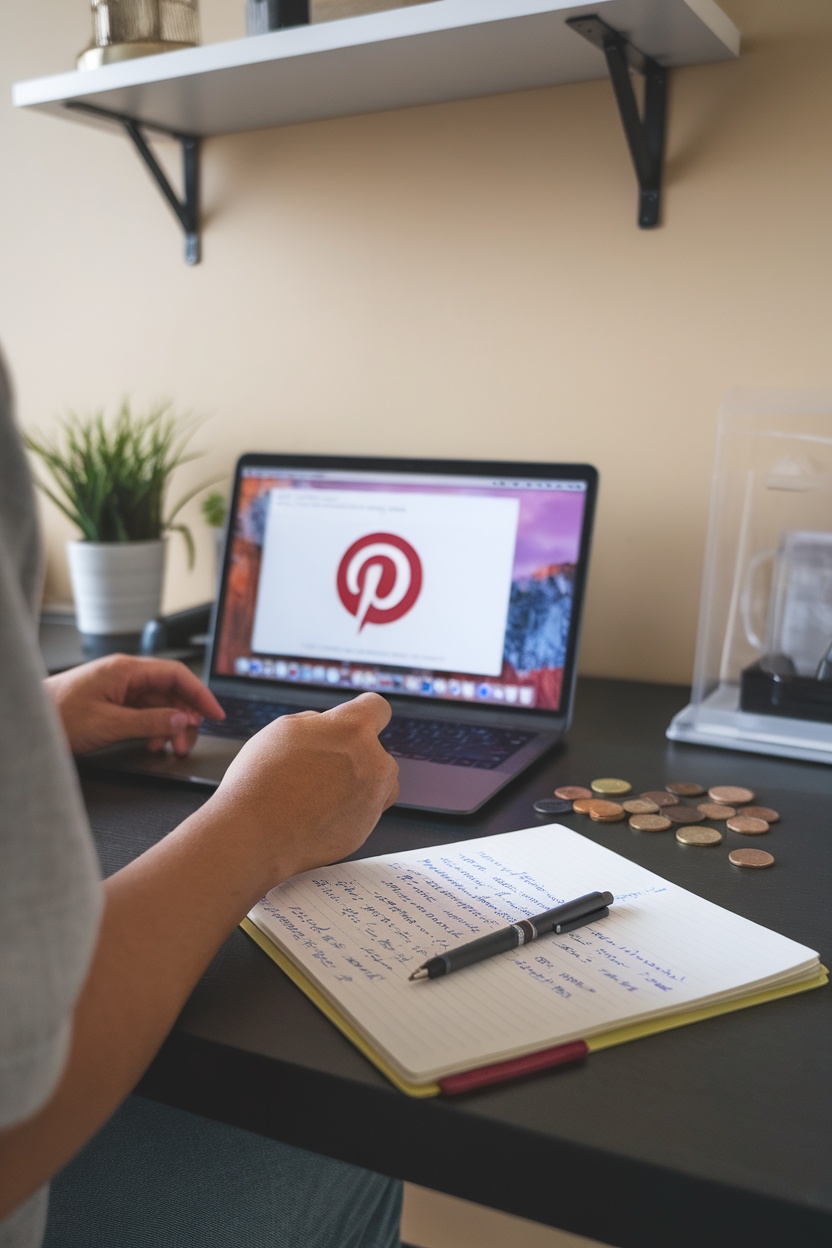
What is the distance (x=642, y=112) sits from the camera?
1.08 m

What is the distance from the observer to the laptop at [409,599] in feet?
3.31

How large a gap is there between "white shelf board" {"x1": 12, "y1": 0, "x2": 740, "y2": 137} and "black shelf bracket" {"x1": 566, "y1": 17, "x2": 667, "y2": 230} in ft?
0.04

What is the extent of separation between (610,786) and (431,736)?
20 centimetres

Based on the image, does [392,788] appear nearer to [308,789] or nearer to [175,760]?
[308,789]

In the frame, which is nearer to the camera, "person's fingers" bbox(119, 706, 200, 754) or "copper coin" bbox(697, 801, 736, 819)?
"copper coin" bbox(697, 801, 736, 819)

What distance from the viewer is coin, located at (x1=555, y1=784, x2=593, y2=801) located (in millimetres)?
804

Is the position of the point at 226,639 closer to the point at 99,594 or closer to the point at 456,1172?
the point at 99,594

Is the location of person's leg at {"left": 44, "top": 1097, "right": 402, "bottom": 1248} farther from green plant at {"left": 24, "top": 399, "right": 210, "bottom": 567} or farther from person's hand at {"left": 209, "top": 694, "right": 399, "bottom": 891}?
green plant at {"left": 24, "top": 399, "right": 210, "bottom": 567}

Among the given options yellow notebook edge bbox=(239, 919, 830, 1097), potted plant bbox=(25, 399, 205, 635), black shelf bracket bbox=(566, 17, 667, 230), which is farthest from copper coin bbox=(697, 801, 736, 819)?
potted plant bbox=(25, 399, 205, 635)

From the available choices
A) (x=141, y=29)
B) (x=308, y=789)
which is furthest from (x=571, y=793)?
(x=141, y=29)

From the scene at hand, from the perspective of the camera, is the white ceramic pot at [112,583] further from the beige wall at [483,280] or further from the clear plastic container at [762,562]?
the clear plastic container at [762,562]

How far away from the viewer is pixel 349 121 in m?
1.27

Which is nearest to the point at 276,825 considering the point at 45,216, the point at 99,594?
the point at 99,594

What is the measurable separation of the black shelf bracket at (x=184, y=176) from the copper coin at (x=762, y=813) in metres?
1.03
